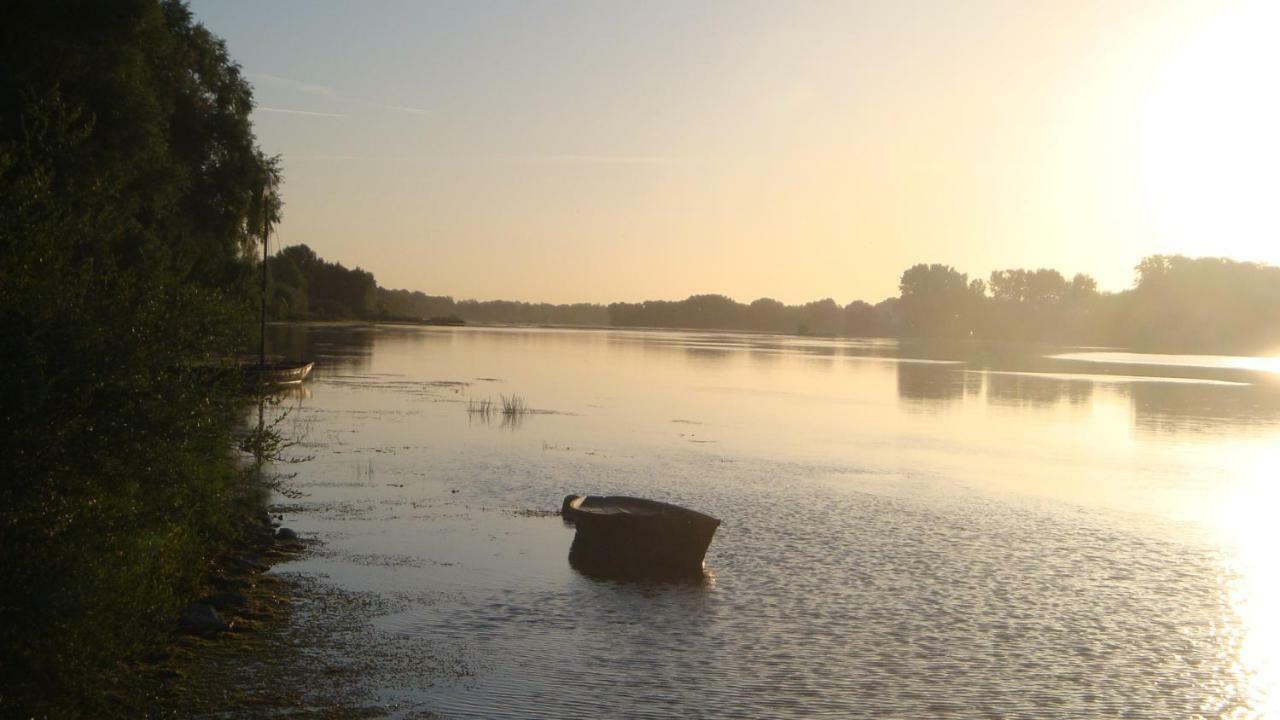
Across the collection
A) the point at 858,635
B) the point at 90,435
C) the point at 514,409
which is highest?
the point at 90,435

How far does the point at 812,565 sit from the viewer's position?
64.1ft

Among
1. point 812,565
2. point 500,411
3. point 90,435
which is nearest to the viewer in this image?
point 90,435

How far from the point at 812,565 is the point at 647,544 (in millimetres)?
3199

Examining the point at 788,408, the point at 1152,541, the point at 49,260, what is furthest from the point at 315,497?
the point at 788,408

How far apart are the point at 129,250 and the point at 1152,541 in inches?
901

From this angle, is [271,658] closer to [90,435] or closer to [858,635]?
[90,435]

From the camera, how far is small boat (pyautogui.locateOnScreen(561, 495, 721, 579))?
18.3 meters

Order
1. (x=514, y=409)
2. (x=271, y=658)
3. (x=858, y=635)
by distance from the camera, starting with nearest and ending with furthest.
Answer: (x=271, y=658) < (x=858, y=635) < (x=514, y=409)

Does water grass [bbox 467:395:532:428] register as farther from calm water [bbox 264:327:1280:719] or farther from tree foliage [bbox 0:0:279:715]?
tree foliage [bbox 0:0:279:715]

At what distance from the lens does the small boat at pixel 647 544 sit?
1833cm

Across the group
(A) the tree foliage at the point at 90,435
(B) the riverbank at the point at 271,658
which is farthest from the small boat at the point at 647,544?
(A) the tree foliage at the point at 90,435

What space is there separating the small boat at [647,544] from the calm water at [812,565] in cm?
63

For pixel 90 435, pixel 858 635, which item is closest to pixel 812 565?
pixel 858 635

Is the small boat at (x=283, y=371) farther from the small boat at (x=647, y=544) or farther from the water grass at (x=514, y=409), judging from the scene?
the small boat at (x=647, y=544)
